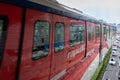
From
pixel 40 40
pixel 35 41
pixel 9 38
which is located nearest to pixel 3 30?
pixel 9 38

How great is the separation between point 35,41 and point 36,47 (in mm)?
123

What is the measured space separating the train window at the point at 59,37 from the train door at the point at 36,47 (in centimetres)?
36

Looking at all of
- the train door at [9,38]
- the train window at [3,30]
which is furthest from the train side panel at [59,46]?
the train window at [3,30]

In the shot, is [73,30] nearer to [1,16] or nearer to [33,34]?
[33,34]

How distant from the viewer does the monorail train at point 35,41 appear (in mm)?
3049

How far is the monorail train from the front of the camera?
3.05 meters

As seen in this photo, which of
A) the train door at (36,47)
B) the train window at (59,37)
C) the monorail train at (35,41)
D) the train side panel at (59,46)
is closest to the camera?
the monorail train at (35,41)

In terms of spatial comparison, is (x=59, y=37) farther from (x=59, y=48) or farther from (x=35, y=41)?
(x=35, y=41)

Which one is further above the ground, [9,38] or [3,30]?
[3,30]

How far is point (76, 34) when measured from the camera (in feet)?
22.7

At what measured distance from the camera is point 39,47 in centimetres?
404

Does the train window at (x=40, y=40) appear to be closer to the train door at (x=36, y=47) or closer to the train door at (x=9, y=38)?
the train door at (x=36, y=47)

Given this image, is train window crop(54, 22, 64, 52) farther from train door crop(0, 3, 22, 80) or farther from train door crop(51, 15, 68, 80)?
train door crop(0, 3, 22, 80)

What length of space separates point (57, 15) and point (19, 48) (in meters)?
1.76
